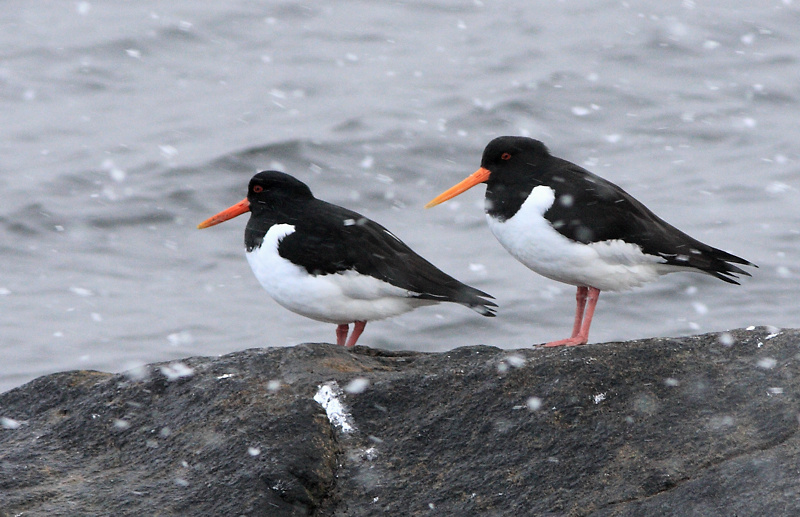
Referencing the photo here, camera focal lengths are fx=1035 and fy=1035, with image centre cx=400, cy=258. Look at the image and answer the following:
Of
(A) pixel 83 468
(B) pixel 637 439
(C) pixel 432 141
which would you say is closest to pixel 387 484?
(B) pixel 637 439

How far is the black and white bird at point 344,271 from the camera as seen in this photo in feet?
19.2

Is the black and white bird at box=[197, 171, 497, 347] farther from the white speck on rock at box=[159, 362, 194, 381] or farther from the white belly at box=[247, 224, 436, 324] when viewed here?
the white speck on rock at box=[159, 362, 194, 381]

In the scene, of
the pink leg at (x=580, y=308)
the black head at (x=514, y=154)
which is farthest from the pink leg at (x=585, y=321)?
the black head at (x=514, y=154)

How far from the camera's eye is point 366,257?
588 cm

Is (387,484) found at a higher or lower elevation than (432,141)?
higher

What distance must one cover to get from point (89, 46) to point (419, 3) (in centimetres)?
590

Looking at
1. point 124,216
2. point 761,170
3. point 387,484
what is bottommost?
point 124,216

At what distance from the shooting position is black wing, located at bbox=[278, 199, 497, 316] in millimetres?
5832

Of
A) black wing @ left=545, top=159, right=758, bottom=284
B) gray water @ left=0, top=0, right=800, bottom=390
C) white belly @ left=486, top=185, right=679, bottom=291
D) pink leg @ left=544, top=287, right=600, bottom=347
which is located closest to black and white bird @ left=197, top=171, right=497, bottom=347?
white belly @ left=486, top=185, right=679, bottom=291

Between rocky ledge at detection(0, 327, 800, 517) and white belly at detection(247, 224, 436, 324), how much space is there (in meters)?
1.07

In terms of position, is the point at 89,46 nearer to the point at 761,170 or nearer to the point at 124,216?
the point at 124,216

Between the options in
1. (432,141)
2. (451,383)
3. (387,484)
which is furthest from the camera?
(432,141)

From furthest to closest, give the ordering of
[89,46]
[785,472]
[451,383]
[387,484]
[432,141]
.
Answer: [89,46] → [432,141] → [451,383] → [387,484] → [785,472]

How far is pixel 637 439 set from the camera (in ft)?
13.3
